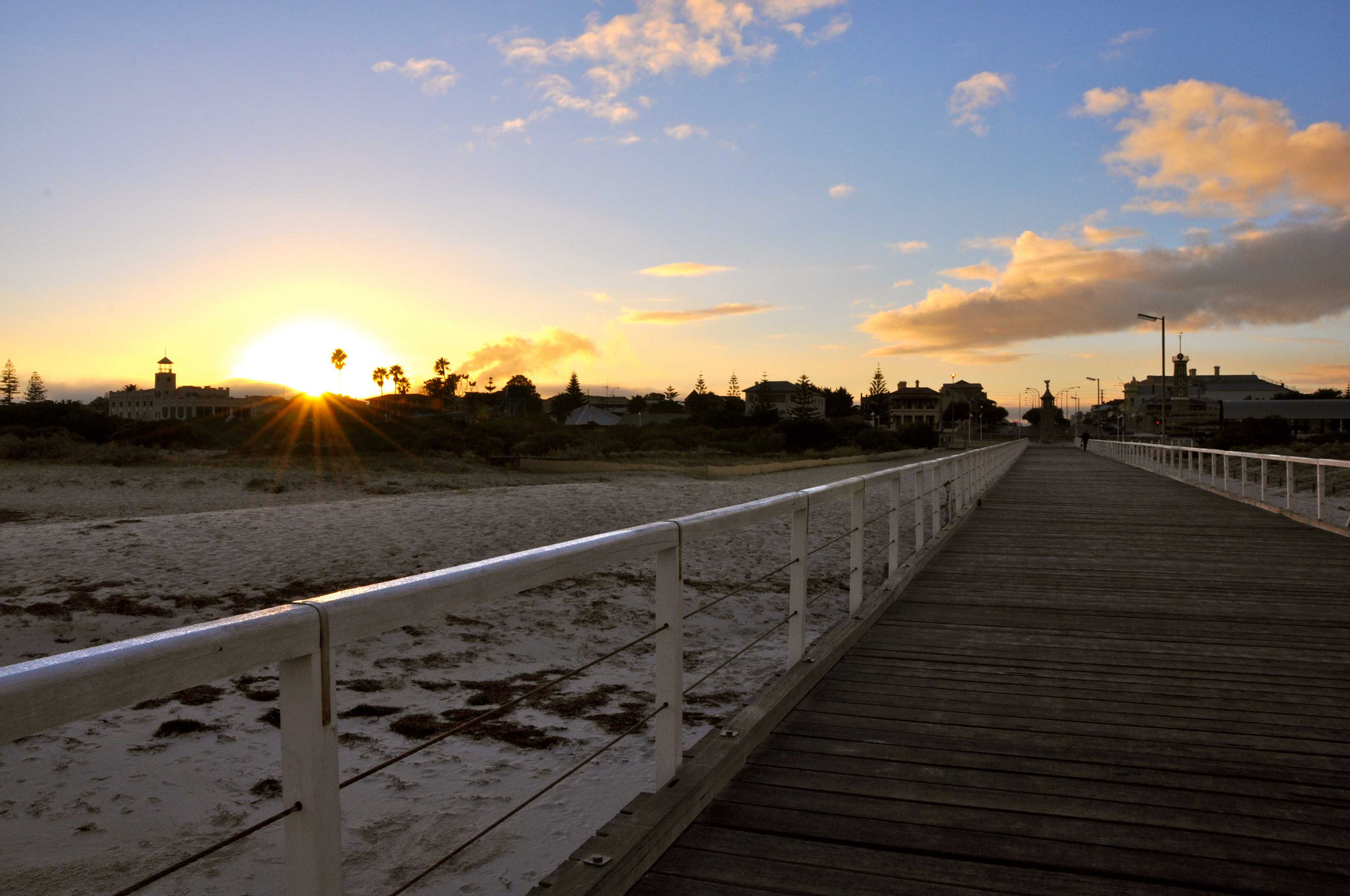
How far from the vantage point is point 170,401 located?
133750mm

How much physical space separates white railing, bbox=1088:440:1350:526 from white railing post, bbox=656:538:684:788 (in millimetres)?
9776

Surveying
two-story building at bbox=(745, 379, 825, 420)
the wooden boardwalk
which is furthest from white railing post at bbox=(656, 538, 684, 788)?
two-story building at bbox=(745, 379, 825, 420)

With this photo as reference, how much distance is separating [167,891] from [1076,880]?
4.46m

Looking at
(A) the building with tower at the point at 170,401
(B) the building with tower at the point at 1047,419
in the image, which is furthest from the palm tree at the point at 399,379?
(B) the building with tower at the point at 1047,419

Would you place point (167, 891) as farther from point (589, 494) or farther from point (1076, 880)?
point (589, 494)

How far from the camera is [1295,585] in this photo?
762 cm

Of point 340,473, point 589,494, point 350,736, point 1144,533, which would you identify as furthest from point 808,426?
point 350,736

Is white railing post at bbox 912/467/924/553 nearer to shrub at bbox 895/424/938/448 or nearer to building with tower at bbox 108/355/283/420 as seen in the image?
shrub at bbox 895/424/938/448

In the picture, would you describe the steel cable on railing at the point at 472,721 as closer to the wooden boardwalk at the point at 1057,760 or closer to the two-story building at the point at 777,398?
the wooden boardwalk at the point at 1057,760

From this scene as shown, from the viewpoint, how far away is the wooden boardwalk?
2682 mm

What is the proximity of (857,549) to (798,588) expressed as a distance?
47.0 inches

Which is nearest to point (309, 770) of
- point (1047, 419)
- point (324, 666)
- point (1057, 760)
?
point (324, 666)

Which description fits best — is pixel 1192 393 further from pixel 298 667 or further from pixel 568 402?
pixel 298 667

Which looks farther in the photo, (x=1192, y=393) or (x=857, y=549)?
(x=1192, y=393)
